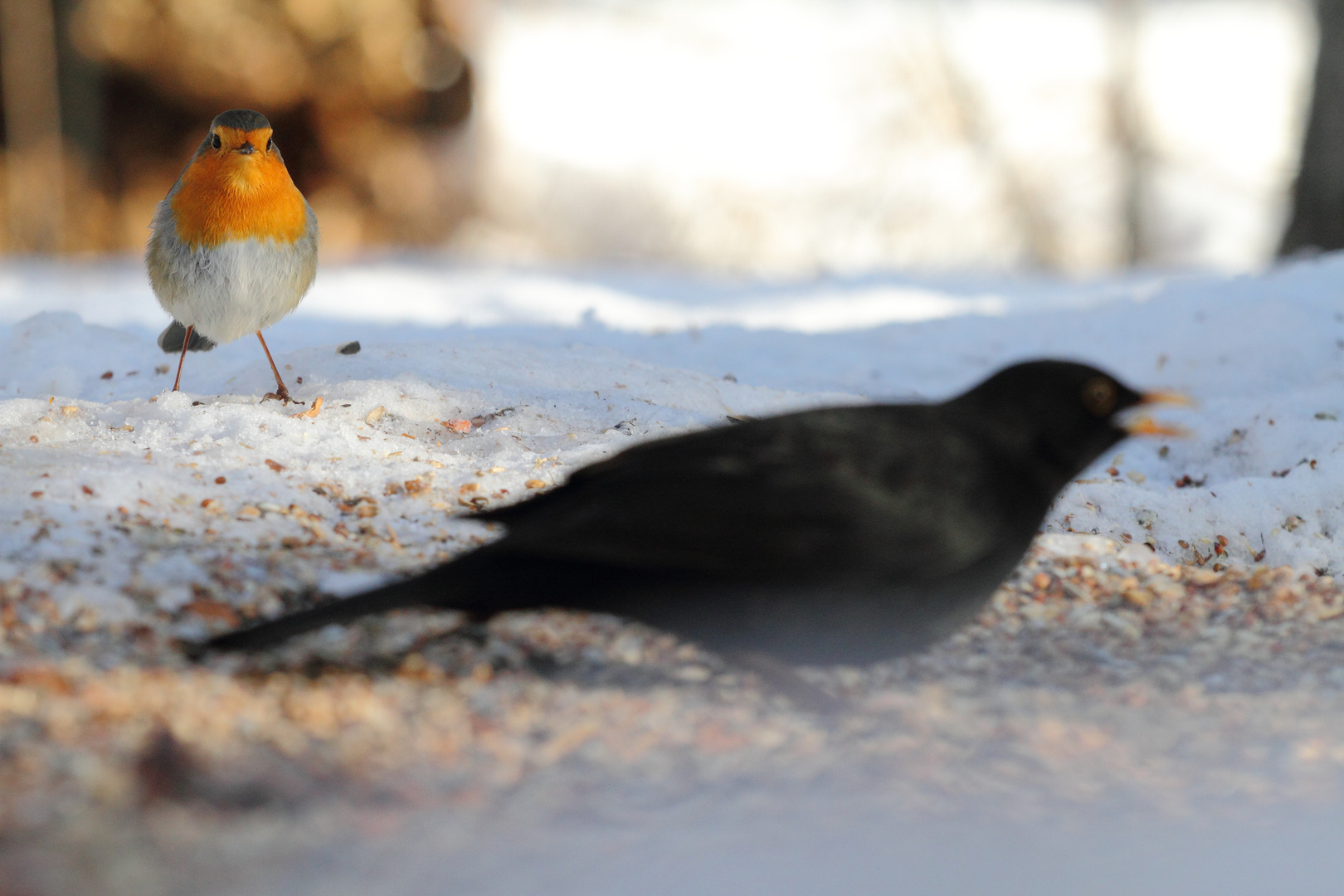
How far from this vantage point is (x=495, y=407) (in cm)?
373

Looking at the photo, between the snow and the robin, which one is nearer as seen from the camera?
the snow

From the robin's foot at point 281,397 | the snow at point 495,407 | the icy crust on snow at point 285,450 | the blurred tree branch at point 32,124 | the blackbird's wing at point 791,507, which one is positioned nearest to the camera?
the blackbird's wing at point 791,507

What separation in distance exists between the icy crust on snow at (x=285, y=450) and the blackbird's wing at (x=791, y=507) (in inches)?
25.9

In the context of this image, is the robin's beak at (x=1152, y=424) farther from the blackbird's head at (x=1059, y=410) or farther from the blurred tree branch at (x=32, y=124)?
the blurred tree branch at (x=32, y=124)

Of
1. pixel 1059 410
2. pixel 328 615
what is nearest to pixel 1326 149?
pixel 1059 410

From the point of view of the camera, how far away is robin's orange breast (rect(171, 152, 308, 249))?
3209 millimetres

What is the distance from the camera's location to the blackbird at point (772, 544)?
7.02 ft

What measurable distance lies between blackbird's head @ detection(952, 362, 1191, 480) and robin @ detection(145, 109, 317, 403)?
1.88m

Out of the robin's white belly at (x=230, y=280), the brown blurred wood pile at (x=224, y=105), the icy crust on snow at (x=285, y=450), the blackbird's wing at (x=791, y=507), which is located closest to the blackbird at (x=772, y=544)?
the blackbird's wing at (x=791, y=507)

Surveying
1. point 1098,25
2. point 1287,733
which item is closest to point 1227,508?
point 1287,733

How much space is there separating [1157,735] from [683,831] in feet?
3.08

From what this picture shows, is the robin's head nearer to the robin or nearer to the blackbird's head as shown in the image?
the robin

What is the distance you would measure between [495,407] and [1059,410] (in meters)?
1.84

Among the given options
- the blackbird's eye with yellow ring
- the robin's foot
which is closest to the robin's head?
the robin's foot
